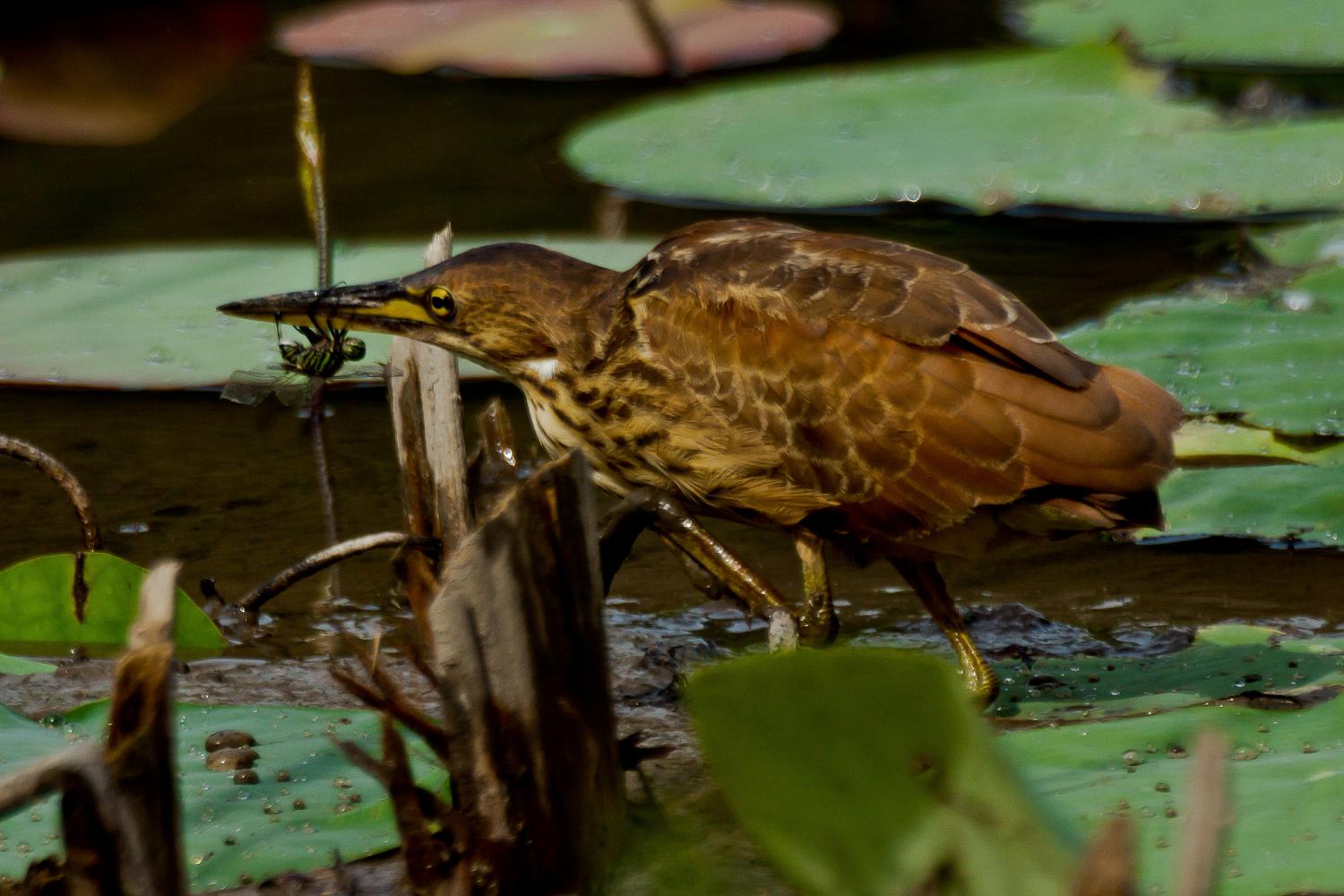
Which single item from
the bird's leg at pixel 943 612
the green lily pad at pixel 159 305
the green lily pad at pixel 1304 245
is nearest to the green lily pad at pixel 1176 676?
the bird's leg at pixel 943 612

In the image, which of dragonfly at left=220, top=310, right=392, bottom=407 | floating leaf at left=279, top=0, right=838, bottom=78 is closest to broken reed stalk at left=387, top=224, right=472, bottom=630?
dragonfly at left=220, top=310, right=392, bottom=407

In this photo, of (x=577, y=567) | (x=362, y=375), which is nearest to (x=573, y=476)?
(x=577, y=567)

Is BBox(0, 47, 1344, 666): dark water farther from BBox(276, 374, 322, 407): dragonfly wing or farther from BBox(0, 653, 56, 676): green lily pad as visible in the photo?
BBox(0, 653, 56, 676): green lily pad

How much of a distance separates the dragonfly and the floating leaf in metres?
4.96

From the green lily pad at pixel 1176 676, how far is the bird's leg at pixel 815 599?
40 cm

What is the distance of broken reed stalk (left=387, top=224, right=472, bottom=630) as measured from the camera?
3846 mm

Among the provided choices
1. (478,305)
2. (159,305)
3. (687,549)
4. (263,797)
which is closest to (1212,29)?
(159,305)

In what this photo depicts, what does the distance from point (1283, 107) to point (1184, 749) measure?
655 centimetres

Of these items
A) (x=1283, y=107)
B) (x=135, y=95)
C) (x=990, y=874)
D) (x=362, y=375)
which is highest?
(x=135, y=95)

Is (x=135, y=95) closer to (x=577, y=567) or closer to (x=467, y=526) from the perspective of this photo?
(x=467, y=526)

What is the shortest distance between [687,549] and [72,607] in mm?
1303

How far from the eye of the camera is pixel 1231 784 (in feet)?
9.04

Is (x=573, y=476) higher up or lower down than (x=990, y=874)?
higher up

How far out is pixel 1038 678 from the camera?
4133 mm
